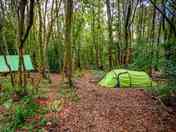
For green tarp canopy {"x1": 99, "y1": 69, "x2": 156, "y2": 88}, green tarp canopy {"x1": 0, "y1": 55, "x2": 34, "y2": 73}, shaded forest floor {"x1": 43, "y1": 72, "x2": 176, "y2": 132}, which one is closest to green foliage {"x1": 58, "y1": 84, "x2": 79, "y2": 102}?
shaded forest floor {"x1": 43, "y1": 72, "x2": 176, "y2": 132}

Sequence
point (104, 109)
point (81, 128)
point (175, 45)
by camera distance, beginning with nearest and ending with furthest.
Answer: point (81, 128)
point (104, 109)
point (175, 45)

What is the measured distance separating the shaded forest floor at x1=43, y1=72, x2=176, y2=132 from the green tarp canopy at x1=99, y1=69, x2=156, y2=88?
2.57 m

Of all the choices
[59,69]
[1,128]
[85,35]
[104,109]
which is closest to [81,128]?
[104,109]

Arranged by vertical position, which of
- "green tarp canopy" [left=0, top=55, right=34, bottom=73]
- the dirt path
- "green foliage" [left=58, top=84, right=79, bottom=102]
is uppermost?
"green tarp canopy" [left=0, top=55, right=34, bottom=73]

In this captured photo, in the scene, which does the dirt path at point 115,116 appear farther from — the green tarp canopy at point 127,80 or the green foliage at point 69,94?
the green tarp canopy at point 127,80

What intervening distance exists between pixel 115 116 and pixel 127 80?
4.99 m

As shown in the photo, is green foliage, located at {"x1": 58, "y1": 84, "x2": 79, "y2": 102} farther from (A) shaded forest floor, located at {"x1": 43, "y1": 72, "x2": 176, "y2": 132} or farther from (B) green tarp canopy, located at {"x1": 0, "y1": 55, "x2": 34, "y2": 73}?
(B) green tarp canopy, located at {"x1": 0, "y1": 55, "x2": 34, "y2": 73}

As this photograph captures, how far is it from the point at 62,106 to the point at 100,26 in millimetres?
20471

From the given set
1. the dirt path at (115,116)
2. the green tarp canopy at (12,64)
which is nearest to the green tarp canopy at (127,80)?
the dirt path at (115,116)

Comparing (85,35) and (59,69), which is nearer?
(59,69)

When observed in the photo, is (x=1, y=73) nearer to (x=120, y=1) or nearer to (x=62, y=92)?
(x=62, y=92)

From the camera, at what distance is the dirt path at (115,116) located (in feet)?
25.3

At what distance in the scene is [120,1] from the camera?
22.9 m

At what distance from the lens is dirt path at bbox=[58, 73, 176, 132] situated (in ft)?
25.3
